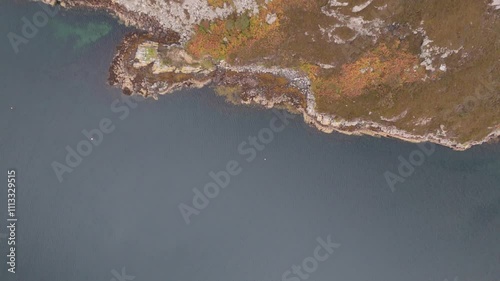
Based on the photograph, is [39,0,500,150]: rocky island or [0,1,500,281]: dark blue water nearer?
[39,0,500,150]: rocky island

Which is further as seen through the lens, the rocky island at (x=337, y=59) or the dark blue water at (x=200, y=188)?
the dark blue water at (x=200, y=188)

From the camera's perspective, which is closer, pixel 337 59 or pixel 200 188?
pixel 337 59

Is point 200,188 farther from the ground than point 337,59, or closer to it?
closer to it

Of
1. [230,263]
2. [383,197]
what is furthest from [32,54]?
[383,197]

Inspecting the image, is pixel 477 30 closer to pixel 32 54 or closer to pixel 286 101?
pixel 286 101
